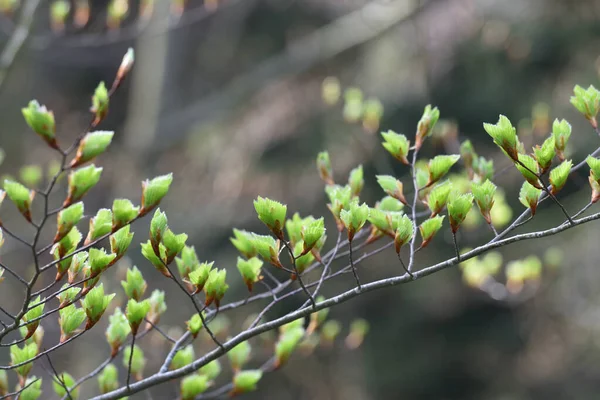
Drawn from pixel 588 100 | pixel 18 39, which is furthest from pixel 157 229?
pixel 18 39

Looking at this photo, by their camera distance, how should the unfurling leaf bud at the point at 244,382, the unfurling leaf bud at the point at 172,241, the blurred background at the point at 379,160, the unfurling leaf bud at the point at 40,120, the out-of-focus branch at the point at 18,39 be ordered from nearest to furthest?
the unfurling leaf bud at the point at 40,120
the unfurling leaf bud at the point at 172,241
the unfurling leaf bud at the point at 244,382
the out-of-focus branch at the point at 18,39
the blurred background at the point at 379,160

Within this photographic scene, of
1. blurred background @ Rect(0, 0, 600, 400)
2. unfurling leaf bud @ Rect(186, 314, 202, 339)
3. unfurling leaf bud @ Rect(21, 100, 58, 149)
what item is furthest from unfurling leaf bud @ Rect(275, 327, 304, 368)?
blurred background @ Rect(0, 0, 600, 400)

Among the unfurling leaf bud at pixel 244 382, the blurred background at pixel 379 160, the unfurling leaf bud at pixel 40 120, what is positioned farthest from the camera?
the blurred background at pixel 379 160

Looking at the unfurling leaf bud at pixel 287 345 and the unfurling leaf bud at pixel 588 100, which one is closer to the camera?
the unfurling leaf bud at pixel 588 100

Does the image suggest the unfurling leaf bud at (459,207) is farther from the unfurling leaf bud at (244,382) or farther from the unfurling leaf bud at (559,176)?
the unfurling leaf bud at (244,382)

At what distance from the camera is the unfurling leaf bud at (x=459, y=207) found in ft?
3.54

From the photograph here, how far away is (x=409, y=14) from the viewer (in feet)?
15.0

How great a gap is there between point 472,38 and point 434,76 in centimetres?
39

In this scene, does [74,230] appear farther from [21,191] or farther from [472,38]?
[472,38]

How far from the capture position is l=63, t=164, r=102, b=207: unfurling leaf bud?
0.94 metres

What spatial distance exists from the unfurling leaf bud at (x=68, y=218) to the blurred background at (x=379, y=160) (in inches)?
129

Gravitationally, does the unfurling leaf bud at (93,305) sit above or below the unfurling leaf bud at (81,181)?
below

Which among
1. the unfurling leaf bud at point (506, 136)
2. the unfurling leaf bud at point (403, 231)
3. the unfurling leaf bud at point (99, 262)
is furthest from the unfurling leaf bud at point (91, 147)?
the unfurling leaf bud at point (506, 136)

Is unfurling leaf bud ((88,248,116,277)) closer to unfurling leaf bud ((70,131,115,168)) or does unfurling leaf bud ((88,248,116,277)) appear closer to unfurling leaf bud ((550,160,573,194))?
unfurling leaf bud ((70,131,115,168))
